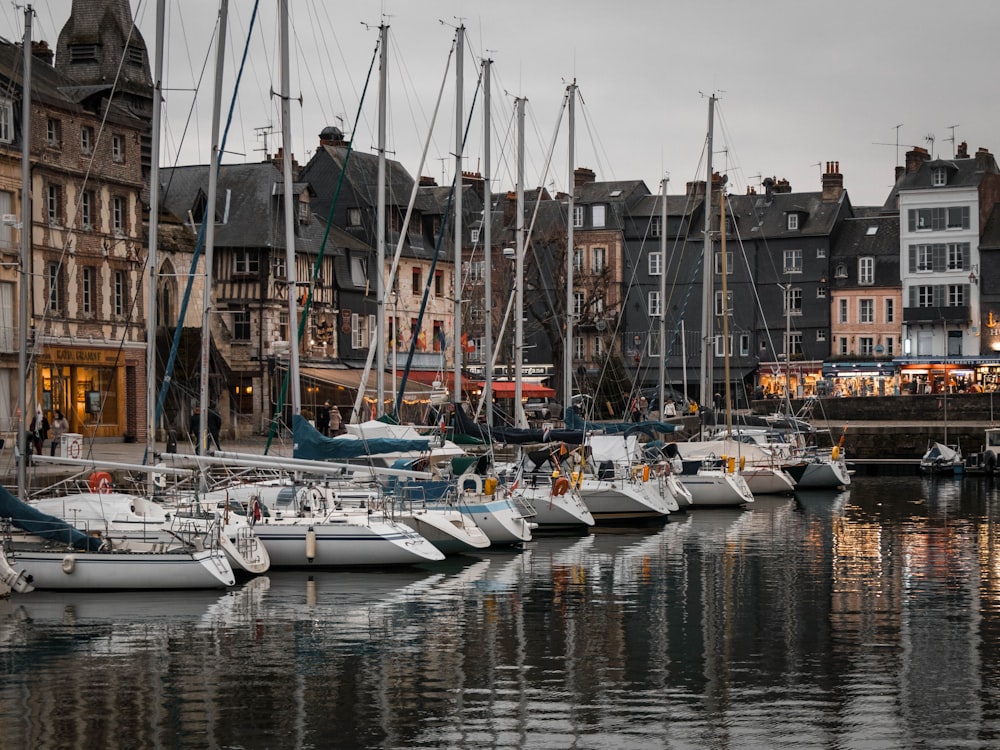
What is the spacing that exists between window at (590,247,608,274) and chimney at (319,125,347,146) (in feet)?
63.0

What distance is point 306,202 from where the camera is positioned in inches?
2557

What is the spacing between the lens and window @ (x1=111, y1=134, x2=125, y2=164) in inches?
2000

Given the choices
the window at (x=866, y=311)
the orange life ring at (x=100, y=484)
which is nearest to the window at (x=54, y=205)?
the orange life ring at (x=100, y=484)

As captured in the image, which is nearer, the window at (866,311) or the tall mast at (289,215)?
the tall mast at (289,215)

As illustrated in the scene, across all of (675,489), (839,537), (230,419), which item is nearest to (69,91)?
Answer: (230,419)

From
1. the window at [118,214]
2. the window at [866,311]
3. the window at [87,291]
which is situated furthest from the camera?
the window at [866,311]

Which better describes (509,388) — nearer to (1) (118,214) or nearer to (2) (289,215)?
(1) (118,214)

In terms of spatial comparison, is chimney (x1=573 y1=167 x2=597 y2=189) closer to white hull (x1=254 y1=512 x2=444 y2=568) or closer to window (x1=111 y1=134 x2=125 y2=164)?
window (x1=111 y1=134 x2=125 y2=164)

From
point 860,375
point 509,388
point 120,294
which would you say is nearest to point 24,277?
point 120,294

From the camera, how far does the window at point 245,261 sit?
200 feet

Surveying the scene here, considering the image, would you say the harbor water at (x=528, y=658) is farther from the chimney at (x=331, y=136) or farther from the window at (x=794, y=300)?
the window at (x=794, y=300)

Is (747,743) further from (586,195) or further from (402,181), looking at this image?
(586,195)

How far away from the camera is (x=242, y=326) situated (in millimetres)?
60812

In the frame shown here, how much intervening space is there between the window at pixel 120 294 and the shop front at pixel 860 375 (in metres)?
44.7
